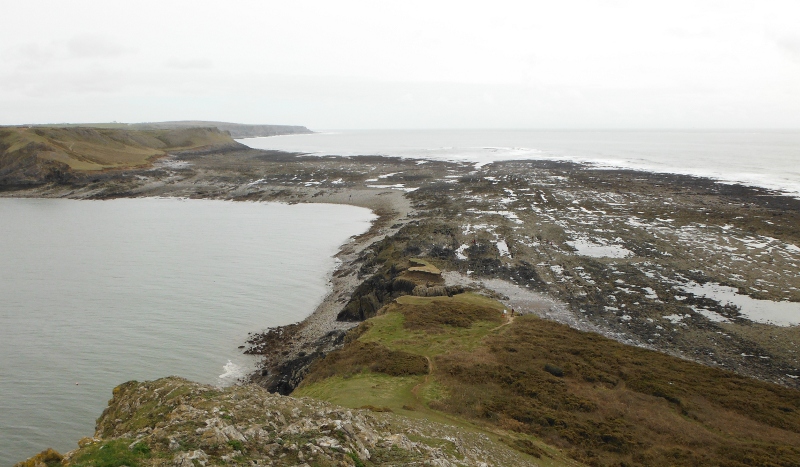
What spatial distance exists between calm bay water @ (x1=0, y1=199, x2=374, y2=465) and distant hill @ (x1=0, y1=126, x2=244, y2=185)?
3150 cm

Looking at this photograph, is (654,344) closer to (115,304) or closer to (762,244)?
(762,244)

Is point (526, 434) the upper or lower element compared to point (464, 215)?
lower

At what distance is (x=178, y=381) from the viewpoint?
16.2 metres

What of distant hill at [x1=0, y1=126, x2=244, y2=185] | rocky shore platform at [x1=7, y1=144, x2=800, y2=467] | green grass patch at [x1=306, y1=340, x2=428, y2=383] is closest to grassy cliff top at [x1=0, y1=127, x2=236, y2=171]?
distant hill at [x1=0, y1=126, x2=244, y2=185]

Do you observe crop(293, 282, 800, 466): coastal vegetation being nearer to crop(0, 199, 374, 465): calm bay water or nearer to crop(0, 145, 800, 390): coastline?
crop(0, 145, 800, 390): coastline

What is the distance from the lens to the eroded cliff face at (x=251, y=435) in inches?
423

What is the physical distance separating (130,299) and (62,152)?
8781 centimetres

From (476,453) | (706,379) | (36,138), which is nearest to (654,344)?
(706,379)

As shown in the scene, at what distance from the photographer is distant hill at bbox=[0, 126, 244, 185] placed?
9394 centimetres

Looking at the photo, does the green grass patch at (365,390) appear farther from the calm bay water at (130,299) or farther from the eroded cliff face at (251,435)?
the calm bay water at (130,299)

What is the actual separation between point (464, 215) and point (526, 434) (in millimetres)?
46582

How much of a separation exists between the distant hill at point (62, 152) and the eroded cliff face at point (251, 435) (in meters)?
103

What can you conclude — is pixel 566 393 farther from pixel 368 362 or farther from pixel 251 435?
pixel 251 435

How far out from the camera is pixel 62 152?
99.8 m
